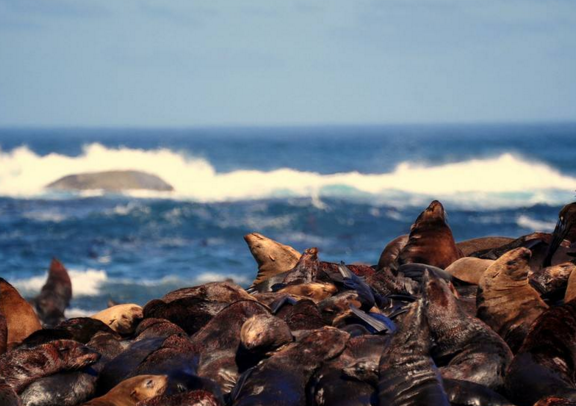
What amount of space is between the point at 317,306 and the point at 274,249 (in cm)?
289

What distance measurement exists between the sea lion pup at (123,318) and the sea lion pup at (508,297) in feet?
9.30

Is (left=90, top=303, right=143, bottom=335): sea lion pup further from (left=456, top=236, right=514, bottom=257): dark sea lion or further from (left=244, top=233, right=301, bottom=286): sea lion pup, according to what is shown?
(left=456, top=236, right=514, bottom=257): dark sea lion

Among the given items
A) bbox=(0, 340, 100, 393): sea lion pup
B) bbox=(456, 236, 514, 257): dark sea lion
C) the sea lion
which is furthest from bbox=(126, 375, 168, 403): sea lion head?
bbox=(456, 236, 514, 257): dark sea lion

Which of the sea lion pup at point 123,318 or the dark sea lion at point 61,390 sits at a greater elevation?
the dark sea lion at point 61,390

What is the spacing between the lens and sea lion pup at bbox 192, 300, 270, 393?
556 centimetres

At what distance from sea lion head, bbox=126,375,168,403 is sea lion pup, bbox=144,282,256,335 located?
1693 mm

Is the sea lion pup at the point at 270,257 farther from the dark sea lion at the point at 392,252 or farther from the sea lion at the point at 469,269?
the sea lion at the point at 469,269

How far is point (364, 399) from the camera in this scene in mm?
4711

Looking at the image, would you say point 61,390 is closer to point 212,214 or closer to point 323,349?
point 323,349

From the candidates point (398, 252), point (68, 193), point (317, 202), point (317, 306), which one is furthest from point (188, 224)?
point (317, 306)

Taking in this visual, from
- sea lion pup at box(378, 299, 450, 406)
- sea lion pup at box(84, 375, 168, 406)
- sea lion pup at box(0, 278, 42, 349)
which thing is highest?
sea lion pup at box(378, 299, 450, 406)

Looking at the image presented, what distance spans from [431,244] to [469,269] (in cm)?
137

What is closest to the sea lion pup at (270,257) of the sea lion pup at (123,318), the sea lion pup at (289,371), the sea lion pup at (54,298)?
the sea lion pup at (123,318)

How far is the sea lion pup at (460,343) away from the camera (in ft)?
16.9
